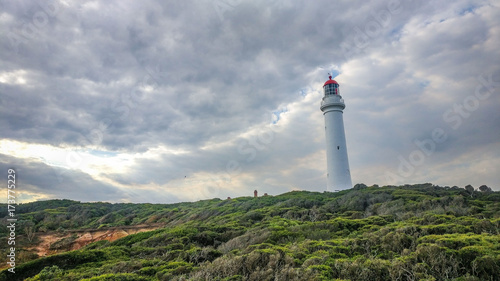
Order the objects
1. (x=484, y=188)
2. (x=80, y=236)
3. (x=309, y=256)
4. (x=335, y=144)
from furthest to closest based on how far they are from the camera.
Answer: (x=335, y=144)
(x=484, y=188)
(x=80, y=236)
(x=309, y=256)

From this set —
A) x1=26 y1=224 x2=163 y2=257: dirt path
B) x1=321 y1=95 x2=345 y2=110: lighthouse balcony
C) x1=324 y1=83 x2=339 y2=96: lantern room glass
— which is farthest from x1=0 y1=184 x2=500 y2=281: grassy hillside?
x1=324 y1=83 x2=339 y2=96: lantern room glass

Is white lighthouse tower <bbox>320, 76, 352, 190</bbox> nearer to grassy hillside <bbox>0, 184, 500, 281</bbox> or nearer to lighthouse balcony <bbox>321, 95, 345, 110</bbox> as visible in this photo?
lighthouse balcony <bbox>321, 95, 345, 110</bbox>

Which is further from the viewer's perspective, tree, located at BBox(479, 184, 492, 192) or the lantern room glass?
the lantern room glass

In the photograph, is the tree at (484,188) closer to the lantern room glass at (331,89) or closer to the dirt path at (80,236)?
the lantern room glass at (331,89)

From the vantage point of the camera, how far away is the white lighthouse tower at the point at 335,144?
31.9m

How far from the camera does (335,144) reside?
3244cm

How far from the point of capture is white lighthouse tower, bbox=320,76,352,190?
31859 mm

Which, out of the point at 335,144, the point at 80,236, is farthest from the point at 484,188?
the point at 80,236

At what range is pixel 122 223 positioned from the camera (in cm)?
2941

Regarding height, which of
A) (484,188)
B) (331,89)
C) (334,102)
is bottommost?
Answer: (484,188)

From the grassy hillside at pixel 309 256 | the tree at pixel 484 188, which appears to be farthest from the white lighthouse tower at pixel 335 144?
the grassy hillside at pixel 309 256

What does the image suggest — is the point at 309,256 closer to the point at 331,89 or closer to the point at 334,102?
the point at 334,102

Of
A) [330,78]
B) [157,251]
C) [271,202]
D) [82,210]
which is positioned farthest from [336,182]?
[82,210]

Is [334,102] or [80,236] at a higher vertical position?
[334,102]
